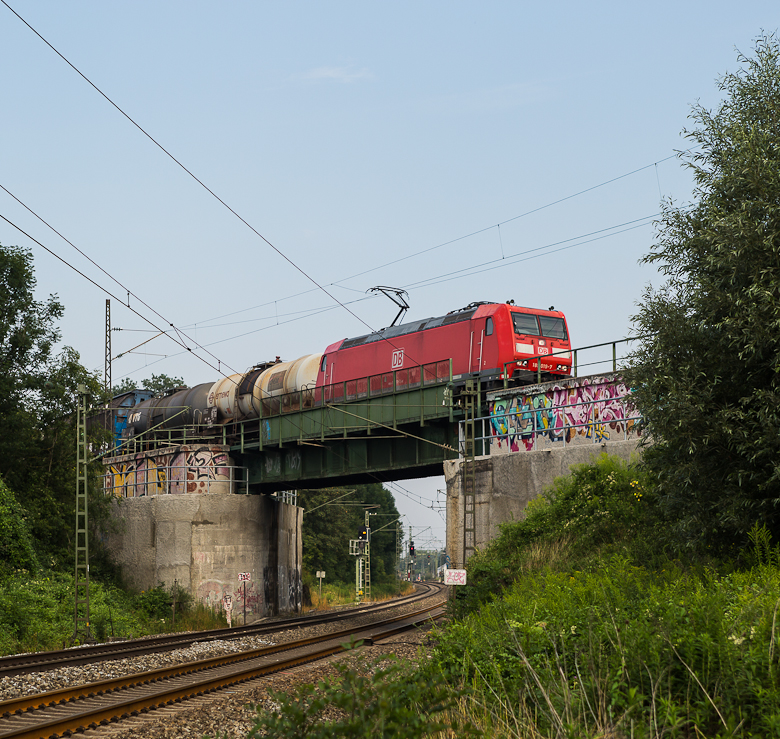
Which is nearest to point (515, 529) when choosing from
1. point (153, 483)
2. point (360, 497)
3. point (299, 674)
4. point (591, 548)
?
point (591, 548)

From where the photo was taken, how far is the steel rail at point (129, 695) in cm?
1137

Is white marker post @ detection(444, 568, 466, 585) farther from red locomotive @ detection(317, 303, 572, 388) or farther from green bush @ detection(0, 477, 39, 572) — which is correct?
green bush @ detection(0, 477, 39, 572)

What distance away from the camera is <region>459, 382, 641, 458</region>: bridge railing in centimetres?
2403

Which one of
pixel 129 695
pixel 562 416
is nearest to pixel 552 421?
pixel 562 416

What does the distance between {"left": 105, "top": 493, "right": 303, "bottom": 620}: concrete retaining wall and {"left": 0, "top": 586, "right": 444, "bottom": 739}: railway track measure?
57.9ft

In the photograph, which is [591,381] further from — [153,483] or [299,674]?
[153,483]

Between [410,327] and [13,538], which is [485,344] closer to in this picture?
[410,327]

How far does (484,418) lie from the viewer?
1081 inches

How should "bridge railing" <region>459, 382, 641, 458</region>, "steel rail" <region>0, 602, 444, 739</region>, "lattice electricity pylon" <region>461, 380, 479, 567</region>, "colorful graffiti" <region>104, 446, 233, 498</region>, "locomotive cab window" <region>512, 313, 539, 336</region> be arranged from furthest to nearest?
"colorful graffiti" <region>104, 446, 233, 498</region> → "locomotive cab window" <region>512, 313, 539, 336</region> → "lattice electricity pylon" <region>461, 380, 479, 567</region> → "bridge railing" <region>459, 382, 641, 458</region> → "steel rail" <region>0, 602, 444, 739</region>

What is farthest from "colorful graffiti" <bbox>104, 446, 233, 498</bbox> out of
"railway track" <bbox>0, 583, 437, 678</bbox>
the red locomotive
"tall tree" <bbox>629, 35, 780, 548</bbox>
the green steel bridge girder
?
"tall tree" <bbox>629, 35, 780, 548</bbox>

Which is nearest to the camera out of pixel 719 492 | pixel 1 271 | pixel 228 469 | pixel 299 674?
pixel 719 492

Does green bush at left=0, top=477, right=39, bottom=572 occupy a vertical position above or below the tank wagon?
below

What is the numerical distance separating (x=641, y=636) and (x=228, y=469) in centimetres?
3484

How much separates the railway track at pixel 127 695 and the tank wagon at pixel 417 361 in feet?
40.5
